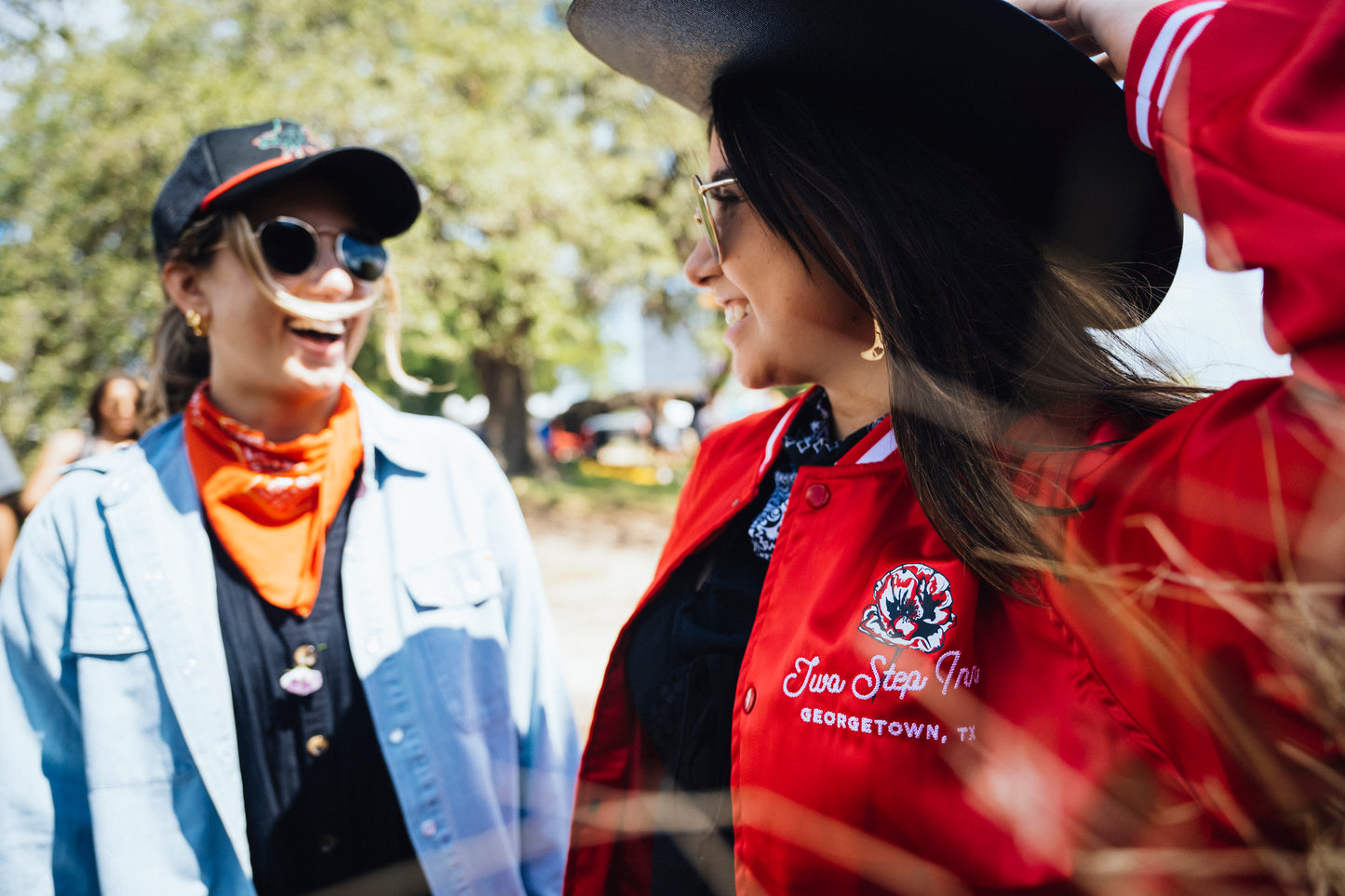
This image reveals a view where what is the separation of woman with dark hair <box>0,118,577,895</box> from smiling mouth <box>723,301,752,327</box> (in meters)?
0.85

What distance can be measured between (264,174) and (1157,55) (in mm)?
1749

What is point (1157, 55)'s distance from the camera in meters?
0.93

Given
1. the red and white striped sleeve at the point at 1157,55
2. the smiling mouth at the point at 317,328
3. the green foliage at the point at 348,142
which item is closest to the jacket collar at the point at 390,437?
the smiling mouth at the point at 317,328

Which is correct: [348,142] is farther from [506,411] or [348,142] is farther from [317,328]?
[317,328]

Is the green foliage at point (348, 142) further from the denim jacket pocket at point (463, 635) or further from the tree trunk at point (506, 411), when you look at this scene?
the denim jacket pocket at point (463, 635)

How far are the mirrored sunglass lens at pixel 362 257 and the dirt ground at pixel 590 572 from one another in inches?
119

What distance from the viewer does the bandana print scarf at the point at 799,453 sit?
1.55 m

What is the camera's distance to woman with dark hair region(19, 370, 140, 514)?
14.6ft

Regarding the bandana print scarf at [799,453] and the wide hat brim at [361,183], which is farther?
the wide hat brim at [361,183]

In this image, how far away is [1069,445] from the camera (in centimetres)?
111

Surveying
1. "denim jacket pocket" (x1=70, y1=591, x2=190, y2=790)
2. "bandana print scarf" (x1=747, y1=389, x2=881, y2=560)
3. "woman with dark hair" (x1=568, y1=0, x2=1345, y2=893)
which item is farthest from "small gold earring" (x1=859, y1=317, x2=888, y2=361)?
"denim jacket pocket" (x1=70, y1=591, x2=190, y2=790)

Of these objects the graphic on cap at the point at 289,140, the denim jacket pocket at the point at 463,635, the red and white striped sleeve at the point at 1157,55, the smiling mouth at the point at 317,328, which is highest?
the red and white striped sleeve at the point at 1157,55

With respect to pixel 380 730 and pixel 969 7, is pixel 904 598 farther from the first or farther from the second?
pixel 380 730

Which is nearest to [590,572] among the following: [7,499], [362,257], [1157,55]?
[7,499]
